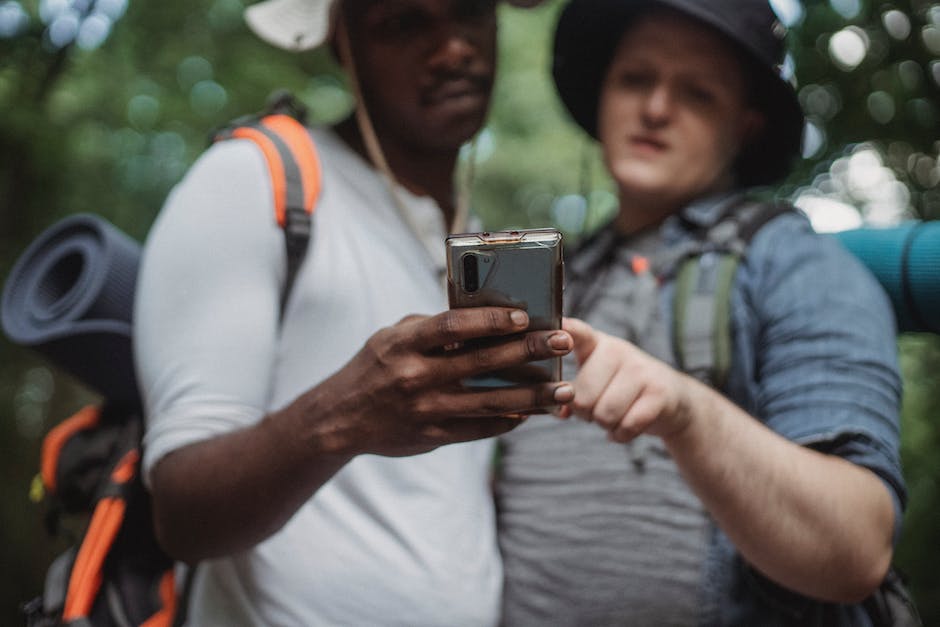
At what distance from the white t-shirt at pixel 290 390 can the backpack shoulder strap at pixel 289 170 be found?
2 cm

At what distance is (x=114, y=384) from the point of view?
7.30 ft

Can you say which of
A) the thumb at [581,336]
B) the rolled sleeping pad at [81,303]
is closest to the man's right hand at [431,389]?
the thumb at [581,336]

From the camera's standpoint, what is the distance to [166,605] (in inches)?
79.7

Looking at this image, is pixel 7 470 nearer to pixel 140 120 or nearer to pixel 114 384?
pixel 140 120

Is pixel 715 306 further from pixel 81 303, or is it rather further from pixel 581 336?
pixel 81 303

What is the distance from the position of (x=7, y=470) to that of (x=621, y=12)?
16.5 ft

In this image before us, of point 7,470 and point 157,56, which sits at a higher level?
point 157,56

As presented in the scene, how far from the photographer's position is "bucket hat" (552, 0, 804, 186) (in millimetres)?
2217

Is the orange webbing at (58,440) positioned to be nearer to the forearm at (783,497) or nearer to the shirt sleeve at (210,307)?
the shirt sleeve at (210,307)

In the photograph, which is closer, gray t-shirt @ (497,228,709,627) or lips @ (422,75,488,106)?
gray t-shirt @ (497,228,709,627)

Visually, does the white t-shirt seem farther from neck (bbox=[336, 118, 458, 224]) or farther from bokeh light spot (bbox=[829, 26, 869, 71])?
bokeh light spot (bbox=[829, 26, 869, 71])

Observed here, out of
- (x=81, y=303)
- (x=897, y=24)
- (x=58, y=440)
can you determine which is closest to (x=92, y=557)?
(x=58, y=440)

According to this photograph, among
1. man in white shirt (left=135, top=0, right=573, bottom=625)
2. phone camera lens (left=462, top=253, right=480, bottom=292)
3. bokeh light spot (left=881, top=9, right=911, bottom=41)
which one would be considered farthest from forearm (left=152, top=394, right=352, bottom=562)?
bokeh light spot (left=881, top=9, right=911, bottom=41)

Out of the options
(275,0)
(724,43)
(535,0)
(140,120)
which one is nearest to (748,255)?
(724,43)
